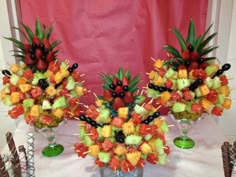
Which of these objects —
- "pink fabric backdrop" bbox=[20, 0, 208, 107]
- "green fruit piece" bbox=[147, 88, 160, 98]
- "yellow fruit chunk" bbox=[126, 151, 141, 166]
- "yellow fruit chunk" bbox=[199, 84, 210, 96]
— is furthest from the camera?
"pink fabric backdrop" bbox=[20, 0, 208, 107]

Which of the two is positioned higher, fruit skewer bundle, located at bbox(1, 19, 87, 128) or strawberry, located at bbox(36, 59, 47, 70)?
strawberry, located at bbox(36, 59, 47, 70)

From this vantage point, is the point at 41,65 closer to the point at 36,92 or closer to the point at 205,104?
the point at 36,92

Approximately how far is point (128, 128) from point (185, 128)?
463 millimetres

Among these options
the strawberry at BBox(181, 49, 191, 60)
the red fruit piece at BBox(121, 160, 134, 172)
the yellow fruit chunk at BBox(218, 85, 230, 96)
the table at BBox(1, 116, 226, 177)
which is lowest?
the table at BBox(1, 116, 226, 177)

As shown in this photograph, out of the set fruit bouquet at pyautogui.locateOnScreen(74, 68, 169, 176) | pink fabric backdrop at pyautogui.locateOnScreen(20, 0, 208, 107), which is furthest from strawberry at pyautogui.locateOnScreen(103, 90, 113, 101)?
pink fabric backdrop at pyautogui.locateOnScreen(20, 0, 208, 107)

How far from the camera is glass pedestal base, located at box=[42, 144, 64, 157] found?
3.75 ft

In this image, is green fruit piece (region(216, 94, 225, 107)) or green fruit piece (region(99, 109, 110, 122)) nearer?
green fruit piece (region(99, 109, 110, 122))

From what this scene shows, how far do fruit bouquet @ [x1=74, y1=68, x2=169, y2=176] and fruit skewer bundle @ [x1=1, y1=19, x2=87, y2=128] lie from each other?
200 millimetres

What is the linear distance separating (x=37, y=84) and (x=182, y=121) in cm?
57

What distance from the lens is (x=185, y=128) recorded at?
1191 mm

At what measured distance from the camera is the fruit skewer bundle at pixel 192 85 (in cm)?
104

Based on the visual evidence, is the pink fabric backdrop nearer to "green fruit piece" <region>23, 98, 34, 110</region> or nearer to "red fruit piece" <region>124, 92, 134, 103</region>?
"green fruit piece" <region>23, 98, 34, 110</region>

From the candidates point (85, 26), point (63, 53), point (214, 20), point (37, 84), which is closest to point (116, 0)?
point (85, 26)

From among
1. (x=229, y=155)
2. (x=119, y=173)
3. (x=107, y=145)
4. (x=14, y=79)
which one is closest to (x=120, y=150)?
(x=107, y=145)
